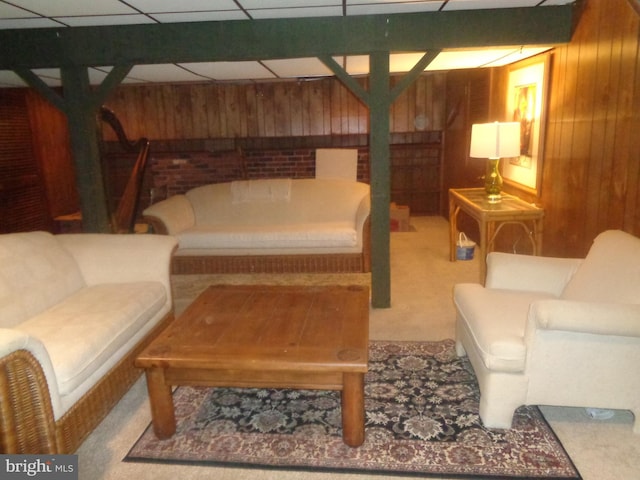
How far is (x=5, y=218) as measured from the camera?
578 cm

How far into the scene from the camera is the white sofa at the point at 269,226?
423 cm

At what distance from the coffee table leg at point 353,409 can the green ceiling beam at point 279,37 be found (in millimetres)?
2319

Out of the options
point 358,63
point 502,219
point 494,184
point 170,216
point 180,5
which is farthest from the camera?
point 358,63

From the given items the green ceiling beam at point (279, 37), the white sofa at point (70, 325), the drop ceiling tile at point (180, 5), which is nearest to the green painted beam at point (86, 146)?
the green ceiling beam at point (279, 37)

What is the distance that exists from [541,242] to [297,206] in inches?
92.8

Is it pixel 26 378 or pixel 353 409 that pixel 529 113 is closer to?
pixel 353 409

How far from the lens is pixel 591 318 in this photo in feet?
6.29

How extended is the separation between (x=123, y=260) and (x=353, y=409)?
1.84 meters

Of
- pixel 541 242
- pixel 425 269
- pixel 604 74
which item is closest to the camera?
pixel 604 74

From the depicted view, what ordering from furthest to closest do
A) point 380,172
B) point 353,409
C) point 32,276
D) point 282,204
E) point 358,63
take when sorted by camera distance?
point 282,204
point 358,63
point 380,172
point 32,276
point 353,409

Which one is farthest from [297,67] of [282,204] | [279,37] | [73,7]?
[73,7]

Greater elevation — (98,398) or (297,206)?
(297,206)

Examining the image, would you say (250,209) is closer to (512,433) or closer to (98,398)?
(98,398)

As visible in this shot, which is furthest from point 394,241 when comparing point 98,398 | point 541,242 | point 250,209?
point 98,398
